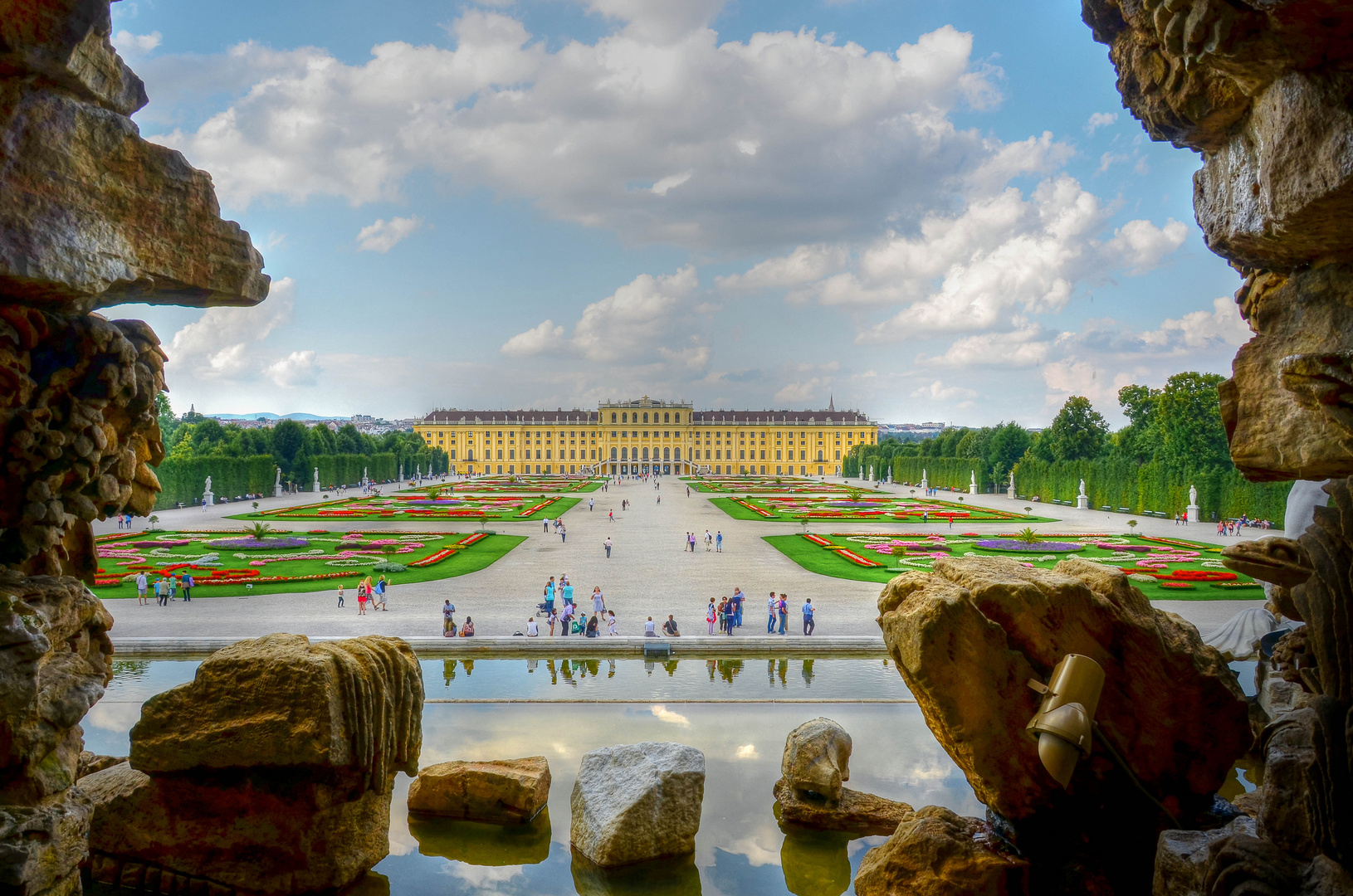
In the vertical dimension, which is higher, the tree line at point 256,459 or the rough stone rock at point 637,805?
the tree line at point 256,459

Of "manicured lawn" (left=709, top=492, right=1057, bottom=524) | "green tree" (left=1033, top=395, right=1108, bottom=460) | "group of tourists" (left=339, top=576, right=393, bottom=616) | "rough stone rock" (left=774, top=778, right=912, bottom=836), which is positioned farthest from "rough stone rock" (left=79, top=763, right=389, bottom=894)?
"green tree" (left=1033, top=395, right=1108, bottom=460)

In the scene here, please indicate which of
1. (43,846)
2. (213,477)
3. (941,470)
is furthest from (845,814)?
(941,470)

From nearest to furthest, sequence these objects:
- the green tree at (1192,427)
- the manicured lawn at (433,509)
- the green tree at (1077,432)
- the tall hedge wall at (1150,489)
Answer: the tall hedge wall at (1150,489) → the manicured lawn at (433,509) → the green tree at (1192,427) → the green tree at (1077,432)

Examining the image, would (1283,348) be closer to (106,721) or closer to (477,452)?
(106,721)

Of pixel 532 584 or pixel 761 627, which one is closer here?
pixel 761 627

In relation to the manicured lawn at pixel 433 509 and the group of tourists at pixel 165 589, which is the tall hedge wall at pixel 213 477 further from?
the group of tourists at pixel 165 589

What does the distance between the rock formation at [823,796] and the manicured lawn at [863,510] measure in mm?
26088

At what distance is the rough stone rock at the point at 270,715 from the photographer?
16.2ft

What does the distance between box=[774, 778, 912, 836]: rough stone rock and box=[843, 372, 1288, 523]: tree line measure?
67.2 ft

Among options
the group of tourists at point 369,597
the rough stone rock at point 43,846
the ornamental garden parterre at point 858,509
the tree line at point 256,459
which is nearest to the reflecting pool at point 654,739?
the rough stone rock at point 43,846

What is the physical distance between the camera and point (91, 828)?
17.4 feet

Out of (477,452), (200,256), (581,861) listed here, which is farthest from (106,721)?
(477,452)

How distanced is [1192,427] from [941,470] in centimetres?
2466

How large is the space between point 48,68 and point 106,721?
736 centimetres
